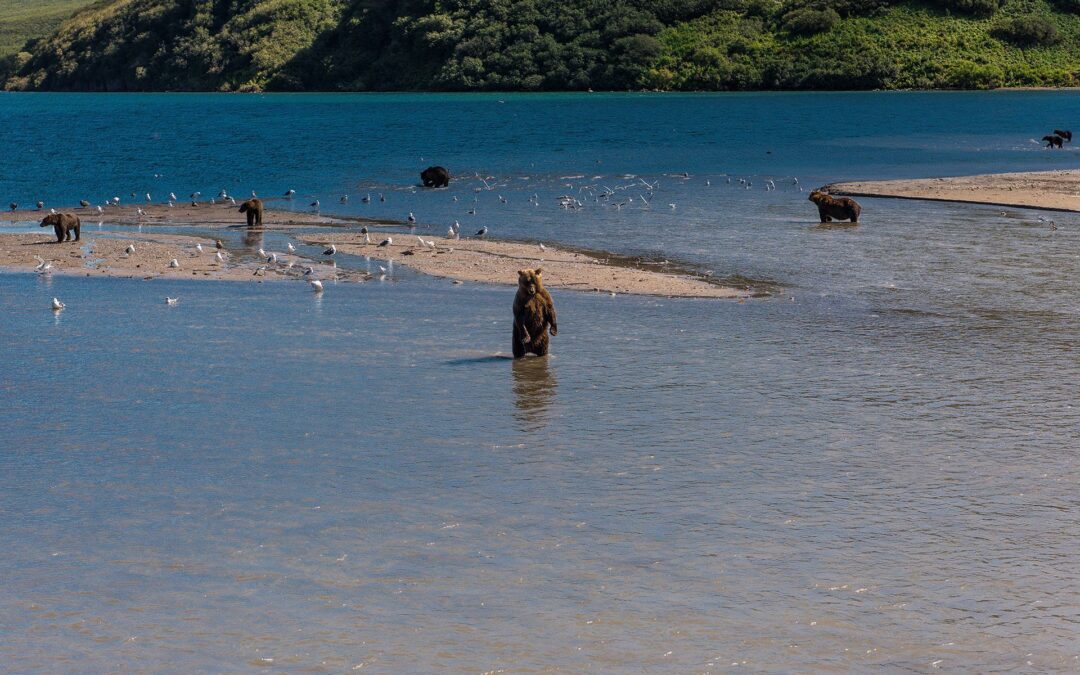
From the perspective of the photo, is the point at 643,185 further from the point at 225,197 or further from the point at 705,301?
the point at 705,301

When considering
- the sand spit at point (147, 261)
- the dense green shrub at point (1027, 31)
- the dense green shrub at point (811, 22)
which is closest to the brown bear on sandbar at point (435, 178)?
the sand spit at point (147, 261)

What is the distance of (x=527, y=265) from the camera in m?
25.8

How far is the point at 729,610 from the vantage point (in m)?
9.43

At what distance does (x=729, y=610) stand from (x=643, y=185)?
121ft

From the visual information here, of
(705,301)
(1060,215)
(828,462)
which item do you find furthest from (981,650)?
(1060,215)

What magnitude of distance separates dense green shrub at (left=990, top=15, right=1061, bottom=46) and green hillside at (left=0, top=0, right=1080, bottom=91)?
0.15 metres

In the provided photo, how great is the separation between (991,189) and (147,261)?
25595mm

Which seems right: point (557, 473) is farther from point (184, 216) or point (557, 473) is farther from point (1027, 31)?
point (1027, 31)

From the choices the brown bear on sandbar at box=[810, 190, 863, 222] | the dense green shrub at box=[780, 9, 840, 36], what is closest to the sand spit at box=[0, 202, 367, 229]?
the brown bear on sandbar at box=[810, 190, 863, 222]

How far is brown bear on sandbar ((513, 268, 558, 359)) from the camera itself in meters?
16.9

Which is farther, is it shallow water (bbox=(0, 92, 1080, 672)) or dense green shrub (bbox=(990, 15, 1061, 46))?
dense green shrub (bbox=(990, 15, 1061, 46))

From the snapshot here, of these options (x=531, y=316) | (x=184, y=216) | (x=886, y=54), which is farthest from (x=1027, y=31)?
(x=531, y=316)

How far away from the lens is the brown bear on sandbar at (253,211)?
32781mm

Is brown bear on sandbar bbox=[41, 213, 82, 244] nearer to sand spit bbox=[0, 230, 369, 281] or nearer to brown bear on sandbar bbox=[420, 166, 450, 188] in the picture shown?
sand spit bbox=[0, 230, 369, 281]
